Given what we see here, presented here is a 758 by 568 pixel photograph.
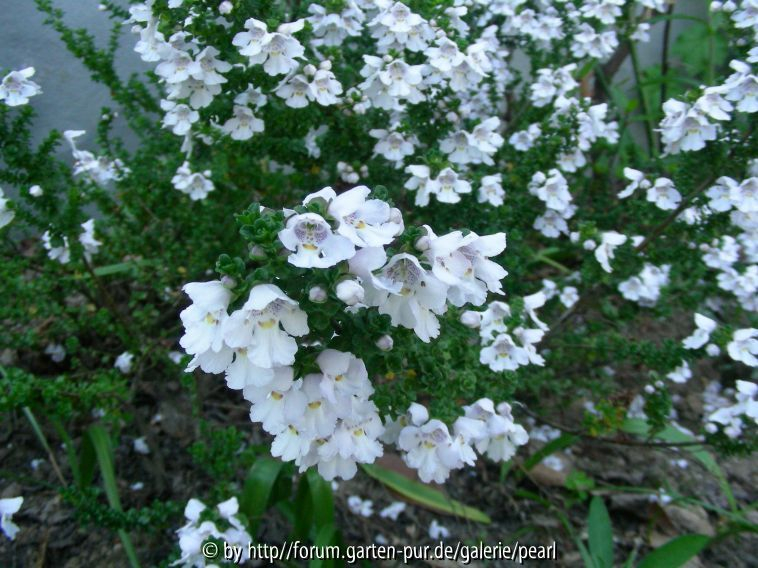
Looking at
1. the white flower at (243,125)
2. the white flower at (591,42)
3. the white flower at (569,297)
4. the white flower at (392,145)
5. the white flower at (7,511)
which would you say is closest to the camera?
the white flower at (7,511)

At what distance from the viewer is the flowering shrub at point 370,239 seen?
1322 mm

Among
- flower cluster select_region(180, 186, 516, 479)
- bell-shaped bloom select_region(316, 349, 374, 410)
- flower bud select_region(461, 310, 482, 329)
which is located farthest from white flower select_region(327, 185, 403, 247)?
flower bud select_region(461, 310, 482, 329)

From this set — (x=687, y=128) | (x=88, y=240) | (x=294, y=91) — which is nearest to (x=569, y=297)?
(x=687, y=128)

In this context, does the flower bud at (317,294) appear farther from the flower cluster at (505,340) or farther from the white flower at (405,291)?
the flower cluster at (505,340)

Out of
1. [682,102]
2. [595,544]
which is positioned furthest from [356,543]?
[682,102]

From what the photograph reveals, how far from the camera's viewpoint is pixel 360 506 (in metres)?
2.85

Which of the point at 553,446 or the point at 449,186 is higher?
the point at 449,186

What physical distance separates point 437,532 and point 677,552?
0.97 m

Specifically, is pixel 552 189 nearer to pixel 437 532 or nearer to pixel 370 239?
pixel 437 532

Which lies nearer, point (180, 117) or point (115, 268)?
point (180, 117)

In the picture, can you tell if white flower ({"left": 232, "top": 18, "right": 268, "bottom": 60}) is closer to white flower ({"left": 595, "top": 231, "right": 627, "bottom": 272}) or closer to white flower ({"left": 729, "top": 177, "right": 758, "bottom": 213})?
white flower ({"left": 595, "top": 231, "right": 627, "bottom": 272})

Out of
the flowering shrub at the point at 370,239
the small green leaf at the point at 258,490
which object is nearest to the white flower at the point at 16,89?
the flowering shrub at the point at 370,239

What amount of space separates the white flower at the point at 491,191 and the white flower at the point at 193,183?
114 cm

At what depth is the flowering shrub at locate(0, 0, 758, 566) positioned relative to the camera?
132cm
